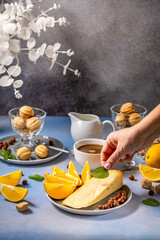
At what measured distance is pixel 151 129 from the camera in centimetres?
106

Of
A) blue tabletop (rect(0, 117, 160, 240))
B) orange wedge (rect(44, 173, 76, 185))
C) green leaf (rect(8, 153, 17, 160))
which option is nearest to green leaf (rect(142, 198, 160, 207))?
blue tabletop (rect(0, 117, 160, 240))

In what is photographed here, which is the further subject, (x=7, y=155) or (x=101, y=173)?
(x=7, y=155)

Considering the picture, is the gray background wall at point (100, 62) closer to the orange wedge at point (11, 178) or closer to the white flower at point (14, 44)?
the white flower at point (14, 44)

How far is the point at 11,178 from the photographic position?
1.17 metres

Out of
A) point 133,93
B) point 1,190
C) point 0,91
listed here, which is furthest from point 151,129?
point 0,91

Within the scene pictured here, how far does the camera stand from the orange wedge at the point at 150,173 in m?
1.23

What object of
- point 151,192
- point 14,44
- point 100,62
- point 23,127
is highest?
point 14,44

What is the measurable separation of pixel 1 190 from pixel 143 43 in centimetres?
113

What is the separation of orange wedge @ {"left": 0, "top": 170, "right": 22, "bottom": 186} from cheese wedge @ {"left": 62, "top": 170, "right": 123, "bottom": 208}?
0.21m

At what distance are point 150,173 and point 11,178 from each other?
482 millimetres

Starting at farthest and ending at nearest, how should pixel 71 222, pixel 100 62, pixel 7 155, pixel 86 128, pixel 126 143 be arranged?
pixel 100 62 < pixel 86 128 < pixel 7 155 < pixel 126 143 < pixel 71 222

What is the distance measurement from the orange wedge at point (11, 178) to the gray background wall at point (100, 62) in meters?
0.82

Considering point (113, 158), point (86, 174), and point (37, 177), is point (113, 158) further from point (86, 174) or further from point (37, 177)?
point (37, 177)

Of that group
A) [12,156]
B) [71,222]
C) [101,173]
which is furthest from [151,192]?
[12,156]
